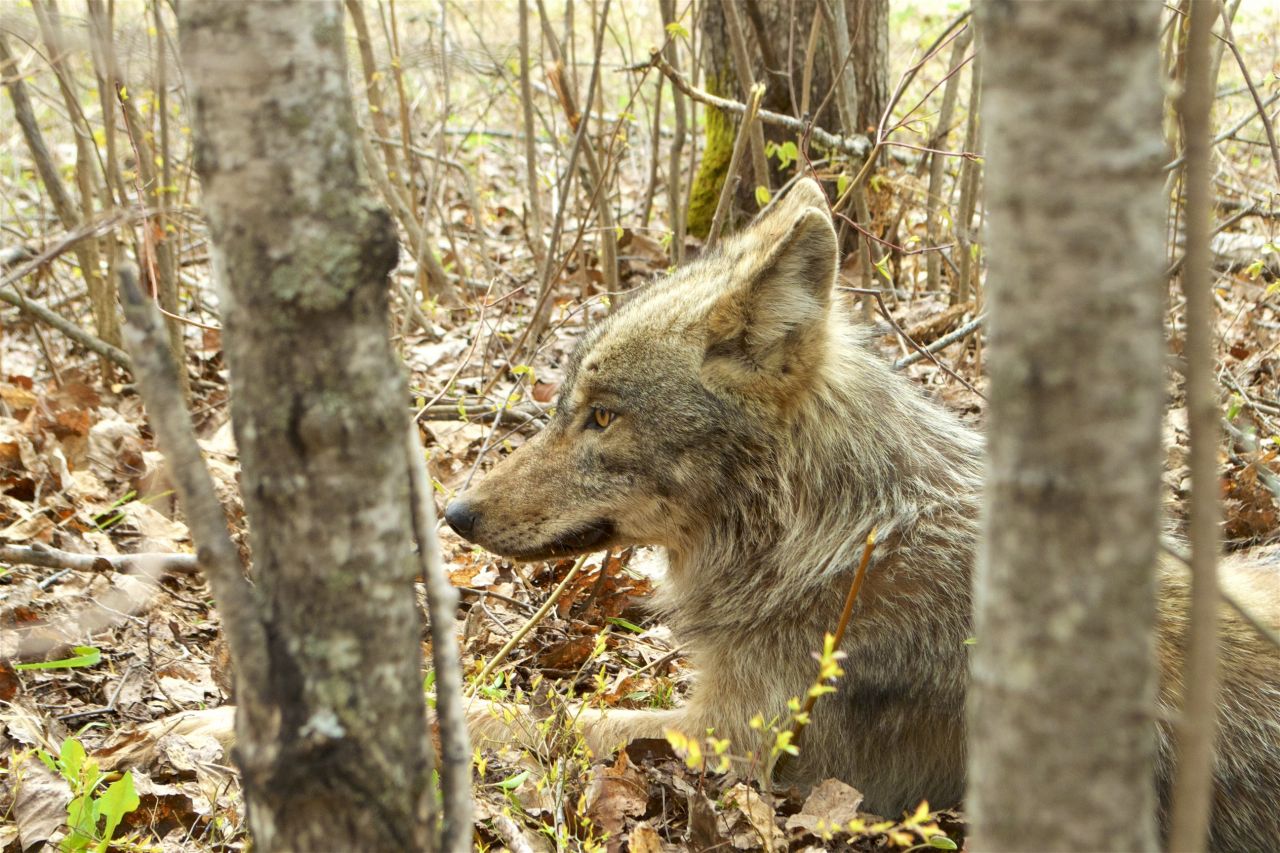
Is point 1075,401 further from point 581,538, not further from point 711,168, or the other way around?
point 711,168

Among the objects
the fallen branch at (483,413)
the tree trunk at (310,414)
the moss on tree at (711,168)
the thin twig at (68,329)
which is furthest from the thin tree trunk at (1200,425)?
the moss on tree at (711,168)

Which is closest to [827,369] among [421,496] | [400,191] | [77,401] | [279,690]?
[421,496]

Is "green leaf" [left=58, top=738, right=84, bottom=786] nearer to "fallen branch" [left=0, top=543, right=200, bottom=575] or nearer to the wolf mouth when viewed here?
"fallen branch" [left=0, top=543, right=200, bottom=575]

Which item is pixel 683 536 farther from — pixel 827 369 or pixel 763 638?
pixel 827 369

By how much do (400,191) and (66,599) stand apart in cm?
469

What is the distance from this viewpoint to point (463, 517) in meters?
4.10

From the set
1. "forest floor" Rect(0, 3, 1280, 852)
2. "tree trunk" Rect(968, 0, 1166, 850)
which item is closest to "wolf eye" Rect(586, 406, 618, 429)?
"forest floor" Rect(0, 3, 1280, 852)

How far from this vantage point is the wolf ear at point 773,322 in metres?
3.76

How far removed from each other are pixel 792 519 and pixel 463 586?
177cm

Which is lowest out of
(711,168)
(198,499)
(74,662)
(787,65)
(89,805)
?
(89,805)

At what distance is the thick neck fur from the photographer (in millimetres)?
3740

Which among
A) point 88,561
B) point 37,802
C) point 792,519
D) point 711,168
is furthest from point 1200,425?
point 711,168

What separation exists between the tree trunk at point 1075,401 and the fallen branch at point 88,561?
116 inches

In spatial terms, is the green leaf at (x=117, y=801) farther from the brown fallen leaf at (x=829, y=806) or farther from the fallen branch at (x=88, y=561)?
the brown fallen leaf at (x=829, y=806)
